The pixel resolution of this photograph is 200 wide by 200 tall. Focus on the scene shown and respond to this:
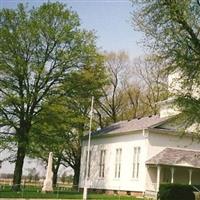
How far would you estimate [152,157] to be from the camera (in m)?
→ 43.0

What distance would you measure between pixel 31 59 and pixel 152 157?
14.0 m

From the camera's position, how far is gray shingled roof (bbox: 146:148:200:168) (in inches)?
1609

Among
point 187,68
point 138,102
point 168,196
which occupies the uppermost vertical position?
point 138,102

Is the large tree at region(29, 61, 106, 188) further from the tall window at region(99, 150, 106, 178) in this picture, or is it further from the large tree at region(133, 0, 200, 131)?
the large tree at region(133, 0, 200, 131)

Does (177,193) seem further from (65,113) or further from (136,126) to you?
(65,113)

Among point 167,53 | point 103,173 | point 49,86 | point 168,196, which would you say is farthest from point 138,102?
point 167,53

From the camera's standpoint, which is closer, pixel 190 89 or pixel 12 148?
pixel 190 89

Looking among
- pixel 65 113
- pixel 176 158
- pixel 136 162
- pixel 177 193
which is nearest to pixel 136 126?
pixel 136 162

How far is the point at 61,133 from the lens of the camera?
158 feet

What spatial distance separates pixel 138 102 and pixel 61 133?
70.4ft

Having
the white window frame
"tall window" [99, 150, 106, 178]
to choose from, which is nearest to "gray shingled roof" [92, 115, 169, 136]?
the white window frame

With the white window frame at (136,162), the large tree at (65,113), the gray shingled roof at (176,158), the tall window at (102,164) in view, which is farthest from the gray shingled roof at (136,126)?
the large tree at (65,113)

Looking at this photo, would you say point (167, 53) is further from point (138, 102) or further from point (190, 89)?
point (138, 102)

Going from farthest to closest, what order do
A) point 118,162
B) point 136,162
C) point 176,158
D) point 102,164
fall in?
point 102,164 → point 118,162 → point 136,162 → point 176,158
